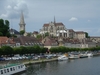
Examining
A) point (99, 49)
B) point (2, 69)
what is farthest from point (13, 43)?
point (99, 49)

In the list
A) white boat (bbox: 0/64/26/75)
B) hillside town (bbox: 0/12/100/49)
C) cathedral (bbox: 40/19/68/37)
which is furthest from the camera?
cathedral (bbox: 40/19/68/37)

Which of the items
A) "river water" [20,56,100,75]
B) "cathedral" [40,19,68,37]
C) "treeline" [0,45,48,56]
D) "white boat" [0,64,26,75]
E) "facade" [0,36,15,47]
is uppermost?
"cathedral" [40,19,68,37]

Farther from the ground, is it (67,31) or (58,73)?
(67,31)

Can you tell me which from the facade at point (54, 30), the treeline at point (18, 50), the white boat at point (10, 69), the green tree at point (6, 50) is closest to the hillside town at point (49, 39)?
the facade at point (54, 30)

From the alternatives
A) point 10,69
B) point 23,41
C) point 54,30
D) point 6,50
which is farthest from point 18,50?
point 54,30

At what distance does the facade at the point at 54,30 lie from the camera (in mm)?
185375

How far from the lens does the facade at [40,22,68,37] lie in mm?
185375

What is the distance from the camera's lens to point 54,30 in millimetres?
185750

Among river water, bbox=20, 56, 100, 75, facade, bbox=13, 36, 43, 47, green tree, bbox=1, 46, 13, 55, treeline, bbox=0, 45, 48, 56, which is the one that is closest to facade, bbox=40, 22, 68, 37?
facade, bbox=13, 36, 43, 47

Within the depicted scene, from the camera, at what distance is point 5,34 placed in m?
99.3

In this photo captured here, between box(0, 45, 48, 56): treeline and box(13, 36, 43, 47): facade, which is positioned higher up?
box(13, 36, 43, 47): facade

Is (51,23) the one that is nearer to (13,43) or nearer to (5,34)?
(5,34)

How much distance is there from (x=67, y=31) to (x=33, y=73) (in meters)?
144

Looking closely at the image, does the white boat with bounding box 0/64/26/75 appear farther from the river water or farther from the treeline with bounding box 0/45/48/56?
the treeline with bounding box 0/45/48/56
